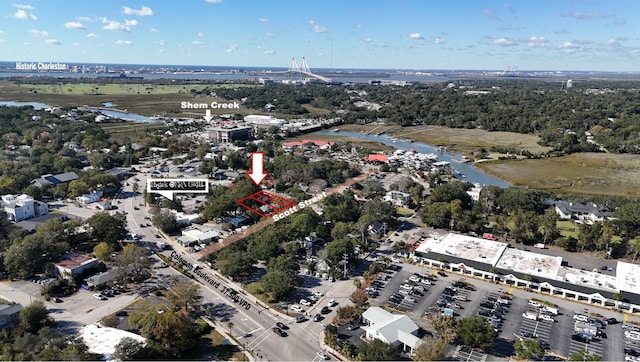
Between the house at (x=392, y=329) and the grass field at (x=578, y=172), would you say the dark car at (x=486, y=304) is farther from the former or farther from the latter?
the grass field at (x=578, y=172)

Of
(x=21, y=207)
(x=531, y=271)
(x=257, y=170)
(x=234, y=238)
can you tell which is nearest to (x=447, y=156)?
(x=257, y=170)

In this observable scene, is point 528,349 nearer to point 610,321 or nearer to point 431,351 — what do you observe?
point 431,351

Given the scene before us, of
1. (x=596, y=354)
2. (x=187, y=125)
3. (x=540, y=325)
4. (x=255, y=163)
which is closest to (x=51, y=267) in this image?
(x=255, y=163)

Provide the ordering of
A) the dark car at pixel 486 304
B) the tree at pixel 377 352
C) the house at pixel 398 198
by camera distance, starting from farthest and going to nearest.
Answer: the house at pixel 398 198 → the dark car at pixel 486 304 → the tree at pixel 377 352

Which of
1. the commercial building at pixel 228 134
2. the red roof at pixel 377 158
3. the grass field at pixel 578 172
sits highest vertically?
the commercial building at pixel 228 134

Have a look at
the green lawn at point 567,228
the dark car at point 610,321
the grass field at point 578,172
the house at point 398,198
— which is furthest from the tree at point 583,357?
the grass field at point 578,172

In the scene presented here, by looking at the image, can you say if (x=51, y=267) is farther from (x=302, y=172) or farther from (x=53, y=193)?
(x=302, y=172)
